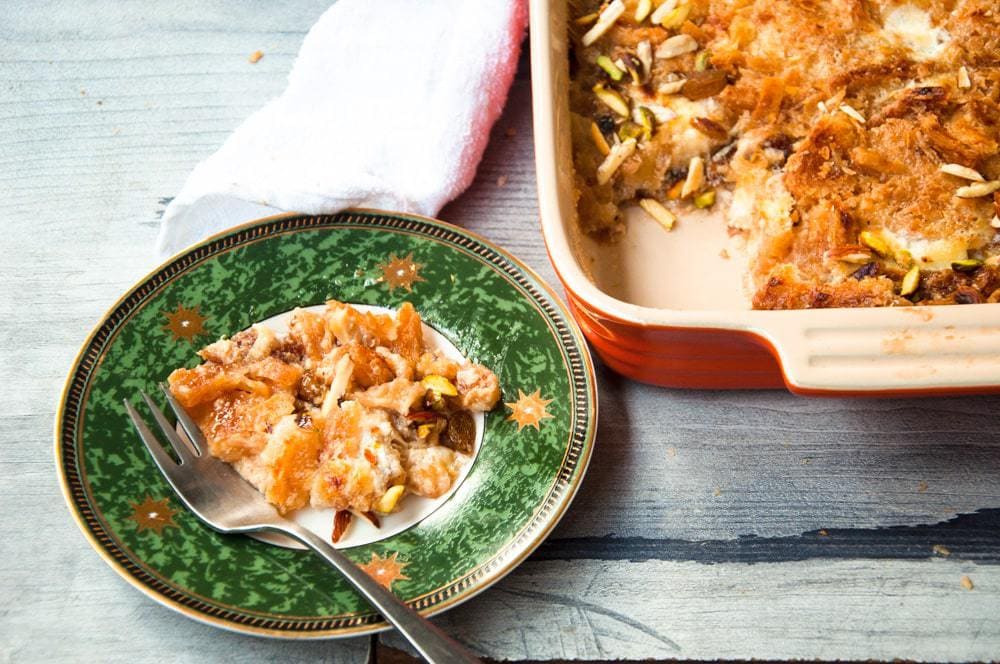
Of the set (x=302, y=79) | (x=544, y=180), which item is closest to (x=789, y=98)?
(x=544, y=180)

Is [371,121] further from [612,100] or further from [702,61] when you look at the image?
[702,61]

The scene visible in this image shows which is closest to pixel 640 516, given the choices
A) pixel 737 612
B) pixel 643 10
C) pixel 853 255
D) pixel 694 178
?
pixel 737 612

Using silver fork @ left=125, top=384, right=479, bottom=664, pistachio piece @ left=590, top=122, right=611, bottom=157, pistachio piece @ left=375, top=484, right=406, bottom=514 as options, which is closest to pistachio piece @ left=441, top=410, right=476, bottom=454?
pistachio piece @ left=375, top=484, right=406, bottom=514

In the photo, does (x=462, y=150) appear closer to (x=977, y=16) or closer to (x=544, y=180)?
(x=544, y=180)

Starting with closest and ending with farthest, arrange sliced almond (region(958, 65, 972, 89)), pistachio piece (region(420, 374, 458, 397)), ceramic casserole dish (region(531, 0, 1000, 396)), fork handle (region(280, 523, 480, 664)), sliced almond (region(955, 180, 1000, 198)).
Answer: fork handle (region(280, 523, 480, 664)) → ceramic casserole dish (region(531, 0, 1000, 396)) → pistachio piece (region(420, 374, 458, 397)) → sliced almond (region(955, 180, 1000, 198)) → sliced almond (region(958, 65, 972, 89))

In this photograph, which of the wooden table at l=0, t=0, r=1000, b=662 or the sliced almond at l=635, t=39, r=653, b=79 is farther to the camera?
the sliced almond at l=635, t=39, r=653, b=79

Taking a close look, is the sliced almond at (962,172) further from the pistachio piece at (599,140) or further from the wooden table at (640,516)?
the pistachio piece at (599,140)

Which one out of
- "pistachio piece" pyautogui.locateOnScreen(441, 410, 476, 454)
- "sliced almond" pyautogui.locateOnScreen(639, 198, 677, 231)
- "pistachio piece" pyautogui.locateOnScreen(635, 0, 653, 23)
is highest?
"pistachio piece" pyautogui.locateOnScreen(635, 0, 653, 23)

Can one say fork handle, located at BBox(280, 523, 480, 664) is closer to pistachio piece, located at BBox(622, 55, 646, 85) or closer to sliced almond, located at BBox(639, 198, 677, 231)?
sliced almond, located at BBox(639, 198, 677, 231)
